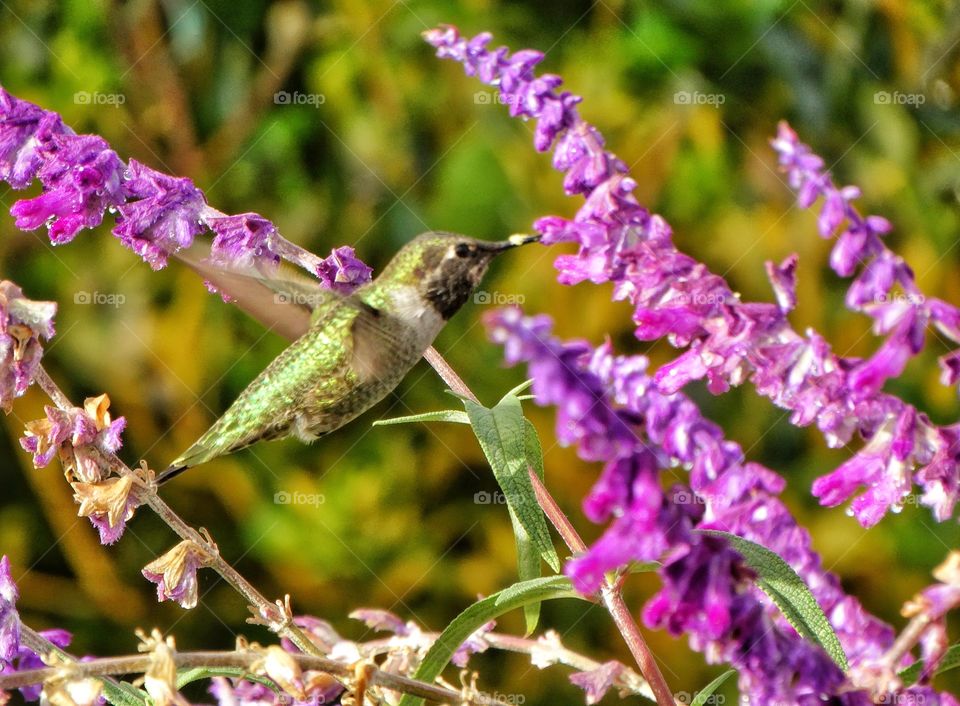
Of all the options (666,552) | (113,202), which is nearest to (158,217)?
(113,202)

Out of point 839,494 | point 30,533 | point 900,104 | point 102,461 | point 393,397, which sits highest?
point 900,104

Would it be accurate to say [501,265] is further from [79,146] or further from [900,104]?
[79,146]

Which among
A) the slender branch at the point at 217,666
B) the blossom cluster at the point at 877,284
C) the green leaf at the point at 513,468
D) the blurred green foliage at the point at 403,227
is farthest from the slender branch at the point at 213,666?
the blurred green foliage at the point at 403,227

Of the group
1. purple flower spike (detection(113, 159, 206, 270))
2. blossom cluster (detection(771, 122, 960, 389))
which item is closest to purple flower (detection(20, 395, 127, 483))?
purple flower spike (detection(113, 159, 206, 270))

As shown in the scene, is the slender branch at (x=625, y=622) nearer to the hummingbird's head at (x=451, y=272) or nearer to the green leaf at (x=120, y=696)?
the hummingbird's head at (x=451, y=272)

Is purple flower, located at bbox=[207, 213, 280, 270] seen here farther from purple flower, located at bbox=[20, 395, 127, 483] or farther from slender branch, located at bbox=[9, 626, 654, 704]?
slender branch, located at bbox=[9, 626, 654, 704]

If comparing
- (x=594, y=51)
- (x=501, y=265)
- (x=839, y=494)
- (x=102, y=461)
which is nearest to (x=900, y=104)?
(x=594, y=51)

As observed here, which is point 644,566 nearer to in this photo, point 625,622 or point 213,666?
point 625,622
